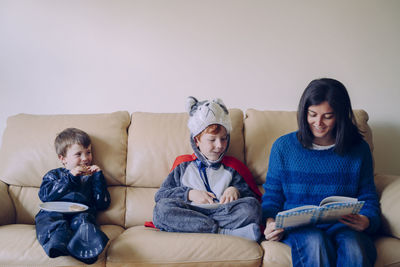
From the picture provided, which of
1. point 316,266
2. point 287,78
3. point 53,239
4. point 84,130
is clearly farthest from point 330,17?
Answer: point 53,239

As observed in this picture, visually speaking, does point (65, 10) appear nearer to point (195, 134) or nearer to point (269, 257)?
point (195, 134)

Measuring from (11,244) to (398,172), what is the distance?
2.55 m

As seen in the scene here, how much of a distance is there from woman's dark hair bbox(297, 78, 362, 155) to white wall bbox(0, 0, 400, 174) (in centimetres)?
77

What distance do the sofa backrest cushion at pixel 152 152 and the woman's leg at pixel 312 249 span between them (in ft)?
2.36

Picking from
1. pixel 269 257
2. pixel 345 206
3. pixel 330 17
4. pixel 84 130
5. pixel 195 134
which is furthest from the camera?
pixel 330 17

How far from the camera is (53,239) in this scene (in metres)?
1.26

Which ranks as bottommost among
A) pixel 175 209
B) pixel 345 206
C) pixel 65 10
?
pixel 175 209

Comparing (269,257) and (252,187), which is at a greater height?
(252,187)

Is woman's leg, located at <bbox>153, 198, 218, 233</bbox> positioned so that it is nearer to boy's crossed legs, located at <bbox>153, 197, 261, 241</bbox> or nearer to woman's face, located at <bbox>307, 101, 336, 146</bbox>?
boy's crossed legs, located at <bbox>153, 197, 261, 241</bbox>

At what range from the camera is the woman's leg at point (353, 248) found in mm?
1106

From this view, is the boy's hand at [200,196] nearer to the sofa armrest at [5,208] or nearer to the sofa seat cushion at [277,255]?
the sofa seat cushion at [277,255]

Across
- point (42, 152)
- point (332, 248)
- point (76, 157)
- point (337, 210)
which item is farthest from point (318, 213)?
point (42, 152)

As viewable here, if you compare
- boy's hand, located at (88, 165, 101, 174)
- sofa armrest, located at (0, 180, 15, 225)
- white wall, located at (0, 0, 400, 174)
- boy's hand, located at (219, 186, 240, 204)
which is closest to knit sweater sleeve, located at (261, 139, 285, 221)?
boy's hand, located at (219, 186, 240, 204)

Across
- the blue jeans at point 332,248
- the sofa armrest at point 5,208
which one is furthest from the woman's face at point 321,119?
the sofa armrest at point 5,208
